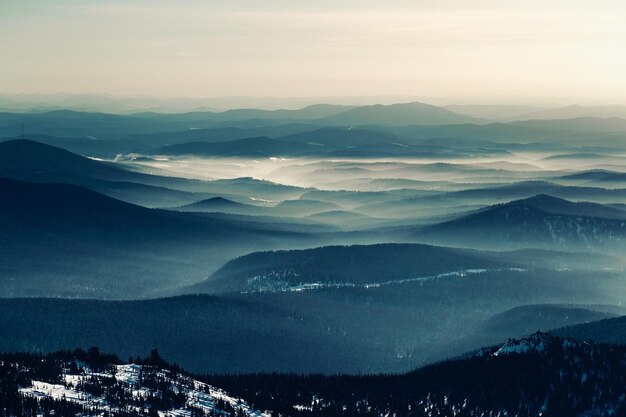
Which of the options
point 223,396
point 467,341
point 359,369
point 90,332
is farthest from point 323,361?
point 223,396

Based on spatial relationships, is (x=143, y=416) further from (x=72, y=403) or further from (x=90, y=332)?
(x=90, y=332)

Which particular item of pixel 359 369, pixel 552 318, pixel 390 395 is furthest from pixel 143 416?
pixel 552 318

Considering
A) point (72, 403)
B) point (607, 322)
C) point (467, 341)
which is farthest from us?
point (467, 341)

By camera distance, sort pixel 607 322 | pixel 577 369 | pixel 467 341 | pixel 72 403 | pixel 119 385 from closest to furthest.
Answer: pixel 72 403 < pixel 119 385 < pixel 577 369 < pixel 607 322 < pixel 467 341

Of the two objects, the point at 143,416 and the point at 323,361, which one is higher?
the point at 143,416

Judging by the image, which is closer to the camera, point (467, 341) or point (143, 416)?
point (143, 416)

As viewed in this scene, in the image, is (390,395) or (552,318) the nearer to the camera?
(390,395)

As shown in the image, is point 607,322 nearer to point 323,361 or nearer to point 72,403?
point 323,361

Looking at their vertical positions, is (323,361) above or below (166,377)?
below

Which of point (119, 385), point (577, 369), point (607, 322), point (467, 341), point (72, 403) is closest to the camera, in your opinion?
point (72, 403)
